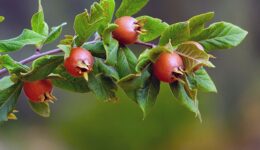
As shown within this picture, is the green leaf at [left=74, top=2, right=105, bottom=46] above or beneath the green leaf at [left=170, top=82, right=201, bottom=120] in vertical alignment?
above

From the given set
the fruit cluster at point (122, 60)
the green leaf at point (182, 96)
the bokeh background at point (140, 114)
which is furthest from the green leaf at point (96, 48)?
the bokeh background at point (140, 114)

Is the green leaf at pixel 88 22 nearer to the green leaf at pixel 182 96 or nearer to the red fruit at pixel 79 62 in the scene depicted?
the red fruit at pixel 79 62

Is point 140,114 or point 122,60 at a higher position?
point 122,60

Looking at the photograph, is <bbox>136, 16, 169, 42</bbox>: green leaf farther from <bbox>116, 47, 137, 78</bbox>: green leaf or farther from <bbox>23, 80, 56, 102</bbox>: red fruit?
<bbox>23, 80, 56, 102</bbox>: red fruit

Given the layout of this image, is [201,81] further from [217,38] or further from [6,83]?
[6,83]

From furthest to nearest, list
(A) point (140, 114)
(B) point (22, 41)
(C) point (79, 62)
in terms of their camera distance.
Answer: (A) point (140, 114), (B) point (22, 41), (C) point (79, 62)

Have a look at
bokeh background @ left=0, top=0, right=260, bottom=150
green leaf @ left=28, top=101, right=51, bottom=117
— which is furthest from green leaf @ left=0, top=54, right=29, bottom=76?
bokeh background @ left=0, top=0, right=260, bottom=150

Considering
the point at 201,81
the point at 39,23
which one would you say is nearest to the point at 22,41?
the point at 39,23

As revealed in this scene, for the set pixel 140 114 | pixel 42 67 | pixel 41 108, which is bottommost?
pixel 140 114
